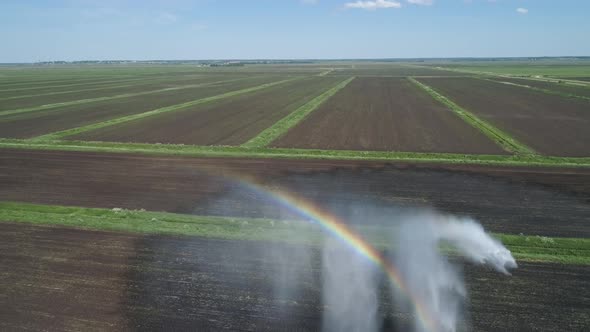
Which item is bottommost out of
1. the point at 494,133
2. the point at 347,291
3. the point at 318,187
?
the point at 347,291

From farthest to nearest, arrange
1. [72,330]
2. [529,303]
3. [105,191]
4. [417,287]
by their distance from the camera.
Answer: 1. [105,191]
2. [417,287]
3. [529,303]
4. [72,330]

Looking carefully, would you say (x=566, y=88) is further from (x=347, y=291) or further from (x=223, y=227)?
(x=347, y=291)

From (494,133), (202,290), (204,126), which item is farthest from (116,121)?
(494,133)

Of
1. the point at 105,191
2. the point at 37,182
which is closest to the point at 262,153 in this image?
the point at 105,191

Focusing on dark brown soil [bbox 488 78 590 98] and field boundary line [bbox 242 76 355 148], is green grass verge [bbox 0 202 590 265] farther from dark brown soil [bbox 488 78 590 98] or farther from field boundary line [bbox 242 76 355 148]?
dark brown soil [bbox 488 78 590 98]

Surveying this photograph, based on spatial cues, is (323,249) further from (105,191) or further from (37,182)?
(37,182)

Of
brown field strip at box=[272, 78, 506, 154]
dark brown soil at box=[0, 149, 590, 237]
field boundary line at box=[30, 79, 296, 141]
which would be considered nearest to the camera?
dark brown soil at box=[0, 149, 590, 237]

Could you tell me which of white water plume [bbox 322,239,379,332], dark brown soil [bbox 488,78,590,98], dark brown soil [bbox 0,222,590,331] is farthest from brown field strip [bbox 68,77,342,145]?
dark brown soil [bbox 488,78,590,98]
